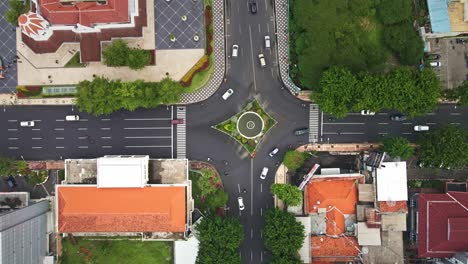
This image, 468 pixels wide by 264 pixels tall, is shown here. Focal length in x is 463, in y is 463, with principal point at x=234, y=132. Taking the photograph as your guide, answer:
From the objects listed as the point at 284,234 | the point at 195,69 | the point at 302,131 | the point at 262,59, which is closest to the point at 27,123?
the point at 195,69

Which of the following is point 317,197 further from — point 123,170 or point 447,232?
point 123,170

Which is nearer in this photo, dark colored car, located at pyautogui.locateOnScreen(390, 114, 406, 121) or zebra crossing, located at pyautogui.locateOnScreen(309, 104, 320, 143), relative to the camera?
dark colored car, located at pyautogui.locateOnScreen(390, 114, 406, 121)

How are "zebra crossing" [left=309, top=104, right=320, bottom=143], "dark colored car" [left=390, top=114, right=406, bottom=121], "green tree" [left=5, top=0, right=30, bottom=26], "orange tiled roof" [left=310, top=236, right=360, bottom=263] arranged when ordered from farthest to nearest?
"zebra crossing" [left=309, top=104, right=320, bottom=143] → "dark colored car" [left=390, top=114, right=406, bottom=121] → "green tree" [left=5, top=0, right=30, bottom=26] → "orange tiled roof" [left=310, top=236, right=360, bottom=263]

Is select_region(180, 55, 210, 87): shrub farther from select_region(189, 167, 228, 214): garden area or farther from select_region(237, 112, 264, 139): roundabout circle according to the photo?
select_region(189, 167, 228, 214): garden area

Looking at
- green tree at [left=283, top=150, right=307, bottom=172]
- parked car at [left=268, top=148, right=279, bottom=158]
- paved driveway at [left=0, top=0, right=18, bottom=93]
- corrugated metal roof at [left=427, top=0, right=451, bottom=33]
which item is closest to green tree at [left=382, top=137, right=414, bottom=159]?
green tree at [left=283, top=150, right=307, bottom=172]

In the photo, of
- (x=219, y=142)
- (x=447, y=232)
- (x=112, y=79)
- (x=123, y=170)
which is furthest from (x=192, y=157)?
(x=447, y=232)

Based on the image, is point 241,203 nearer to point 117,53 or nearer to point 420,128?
point 117,53

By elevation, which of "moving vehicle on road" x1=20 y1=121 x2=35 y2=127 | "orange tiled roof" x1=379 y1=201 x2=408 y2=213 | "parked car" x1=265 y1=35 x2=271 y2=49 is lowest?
"orange tiled roof" x1=379 y1=201 x2=408 y2=213
